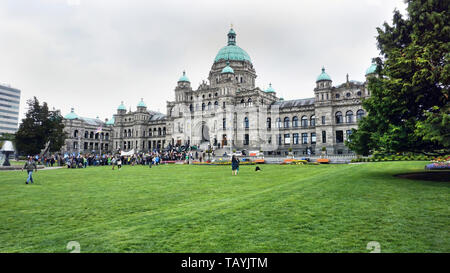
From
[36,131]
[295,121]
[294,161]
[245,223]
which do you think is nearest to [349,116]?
[295,121]

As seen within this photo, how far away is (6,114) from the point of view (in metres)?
111

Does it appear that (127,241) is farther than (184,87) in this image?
No

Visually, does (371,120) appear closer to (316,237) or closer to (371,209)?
(371,209)

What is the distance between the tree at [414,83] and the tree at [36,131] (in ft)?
171

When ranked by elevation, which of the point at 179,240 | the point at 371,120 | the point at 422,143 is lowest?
the point at 179,240

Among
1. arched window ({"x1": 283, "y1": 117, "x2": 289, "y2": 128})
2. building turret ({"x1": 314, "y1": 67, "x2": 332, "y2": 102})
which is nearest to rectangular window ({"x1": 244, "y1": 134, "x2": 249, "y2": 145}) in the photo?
arched window ({"x1": 283, "y1": 117, "x2": 289, "y2": 128})

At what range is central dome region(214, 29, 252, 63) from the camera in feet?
250

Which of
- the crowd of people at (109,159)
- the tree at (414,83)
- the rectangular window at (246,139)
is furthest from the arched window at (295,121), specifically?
the tree at (414,83)

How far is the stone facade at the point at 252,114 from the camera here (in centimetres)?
5928

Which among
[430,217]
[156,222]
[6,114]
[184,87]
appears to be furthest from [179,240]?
[6,114]

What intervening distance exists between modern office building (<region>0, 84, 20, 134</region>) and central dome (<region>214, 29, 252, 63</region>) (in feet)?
299

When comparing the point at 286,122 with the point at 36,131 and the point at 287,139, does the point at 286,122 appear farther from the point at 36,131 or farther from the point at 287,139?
the point at 36,131

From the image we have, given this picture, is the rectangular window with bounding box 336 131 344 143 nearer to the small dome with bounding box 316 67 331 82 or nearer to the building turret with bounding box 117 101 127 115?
the small dome with bounding box 316 67 331 82
